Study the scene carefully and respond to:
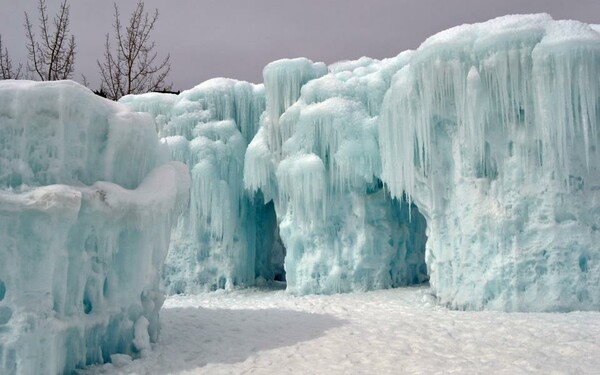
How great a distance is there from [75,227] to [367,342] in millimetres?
3636

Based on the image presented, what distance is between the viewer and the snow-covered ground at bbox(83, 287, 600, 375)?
564 centimetres

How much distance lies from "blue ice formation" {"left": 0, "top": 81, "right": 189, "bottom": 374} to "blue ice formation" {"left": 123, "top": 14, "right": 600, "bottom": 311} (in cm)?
510

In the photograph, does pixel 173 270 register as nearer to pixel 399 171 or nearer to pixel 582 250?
pixel 399 171

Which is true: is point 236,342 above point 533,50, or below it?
below

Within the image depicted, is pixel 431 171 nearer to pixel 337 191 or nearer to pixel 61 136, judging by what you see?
pixel 337 191

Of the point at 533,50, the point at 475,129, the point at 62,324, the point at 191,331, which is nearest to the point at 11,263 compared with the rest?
the point at 62,324

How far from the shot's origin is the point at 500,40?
8625 mm

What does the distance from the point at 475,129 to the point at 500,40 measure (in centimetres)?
147

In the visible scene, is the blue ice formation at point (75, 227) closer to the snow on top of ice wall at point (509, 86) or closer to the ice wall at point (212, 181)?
the snow on top of ice wall at point (509, 86)

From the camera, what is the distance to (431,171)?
9859 millimetres

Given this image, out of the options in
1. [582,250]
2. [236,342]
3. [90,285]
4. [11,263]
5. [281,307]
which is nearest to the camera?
[11,263]

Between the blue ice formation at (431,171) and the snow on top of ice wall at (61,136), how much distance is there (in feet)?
18.0

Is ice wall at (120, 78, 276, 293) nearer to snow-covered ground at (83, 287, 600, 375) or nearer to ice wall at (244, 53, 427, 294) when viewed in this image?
ice wall at (244, 53, 427, 294)

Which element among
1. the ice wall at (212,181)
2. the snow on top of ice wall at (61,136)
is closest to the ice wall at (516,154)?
the snow on top of ice wall at (61,136)
